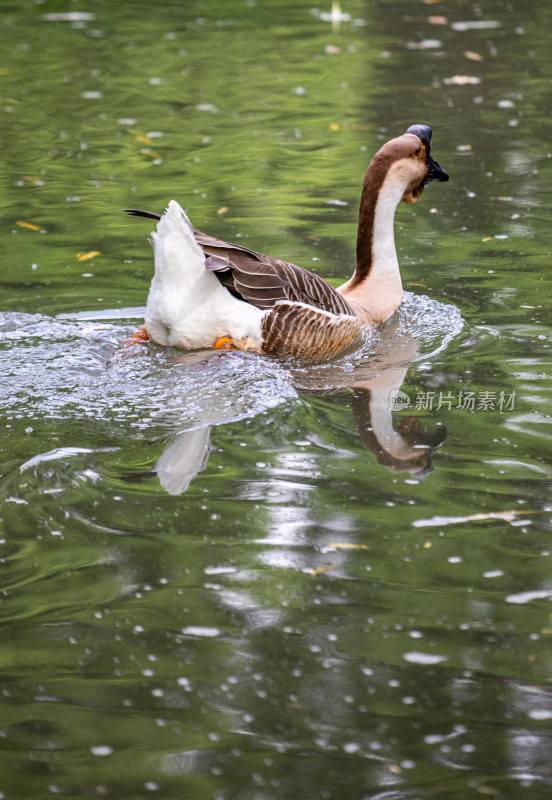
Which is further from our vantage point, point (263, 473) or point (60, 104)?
point (60, 104)

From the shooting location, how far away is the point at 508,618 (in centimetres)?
416

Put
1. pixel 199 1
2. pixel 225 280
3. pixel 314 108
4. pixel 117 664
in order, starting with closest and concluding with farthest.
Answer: pixel 117 664 → pixel 225 280 → pixel 314 108 → pixel 199 1

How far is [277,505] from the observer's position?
4996 mm

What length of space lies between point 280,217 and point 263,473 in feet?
16.6

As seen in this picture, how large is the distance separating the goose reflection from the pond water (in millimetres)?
22

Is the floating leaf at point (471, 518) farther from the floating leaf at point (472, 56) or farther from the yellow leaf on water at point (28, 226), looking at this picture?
the floating leaf at point (472, 56)

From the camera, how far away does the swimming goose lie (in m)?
6.43

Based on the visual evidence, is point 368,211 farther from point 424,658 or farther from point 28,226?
point 424,658

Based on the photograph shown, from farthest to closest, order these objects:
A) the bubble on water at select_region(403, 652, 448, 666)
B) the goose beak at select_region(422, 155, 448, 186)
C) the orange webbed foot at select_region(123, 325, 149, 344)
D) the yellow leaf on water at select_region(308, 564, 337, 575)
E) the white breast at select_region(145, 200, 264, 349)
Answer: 1. the goose beak at select_region(422, 155, 448, 186)
2. the orange webbed foot at select_region(123, 325, 149, 344)
3. the white breast at select_region(145, 200, 264, 349)
4. the yellow leaf on water at select_region(308, 564, 337, 575)
5. the bubble on water at select_region(403, 652, 448, 666)

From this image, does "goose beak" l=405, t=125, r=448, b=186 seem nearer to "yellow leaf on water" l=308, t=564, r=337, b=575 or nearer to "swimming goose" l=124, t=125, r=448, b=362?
"swimming goose" l=124, t=125, r=448, b=362

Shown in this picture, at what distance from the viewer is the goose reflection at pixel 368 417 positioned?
17.8ft

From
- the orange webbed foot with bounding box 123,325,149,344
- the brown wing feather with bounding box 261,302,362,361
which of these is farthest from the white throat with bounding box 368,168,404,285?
the orange webbed foot with bounding box 123,325,149,344

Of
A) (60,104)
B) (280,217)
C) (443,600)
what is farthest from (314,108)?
(443,600)

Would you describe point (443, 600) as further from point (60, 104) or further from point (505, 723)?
point (60, 104)
